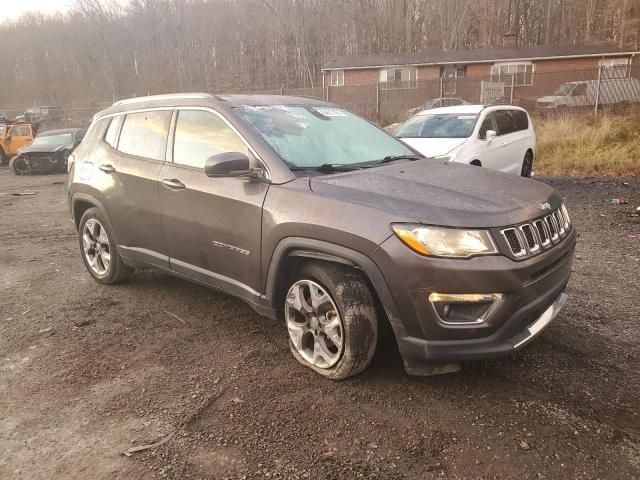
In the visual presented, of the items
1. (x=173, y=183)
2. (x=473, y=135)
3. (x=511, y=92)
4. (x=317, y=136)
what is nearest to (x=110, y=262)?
(x=173, y=183)

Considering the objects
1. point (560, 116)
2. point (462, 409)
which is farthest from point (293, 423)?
point (560, 116)

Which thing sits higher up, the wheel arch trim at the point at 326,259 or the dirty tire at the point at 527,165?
the wheel arch trim at the point at 326,259

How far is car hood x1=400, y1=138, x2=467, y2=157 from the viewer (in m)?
8.06

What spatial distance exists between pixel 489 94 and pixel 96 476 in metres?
21.2

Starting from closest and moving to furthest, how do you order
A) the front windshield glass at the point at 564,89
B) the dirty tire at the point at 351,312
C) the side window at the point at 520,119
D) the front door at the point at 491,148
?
1. the dirty tire at the point at 351,312
2. the front door at the point at 491,148
3. the side window at the point at 520,119
4. the front windshield glass at the point at 564,89

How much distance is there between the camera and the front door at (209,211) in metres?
3.32

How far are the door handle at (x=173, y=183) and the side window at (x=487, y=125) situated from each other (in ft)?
20.6

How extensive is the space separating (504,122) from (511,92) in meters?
10.6

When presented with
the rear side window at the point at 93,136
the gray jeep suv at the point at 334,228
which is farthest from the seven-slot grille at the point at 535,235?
the rear side window at the point at 93,136

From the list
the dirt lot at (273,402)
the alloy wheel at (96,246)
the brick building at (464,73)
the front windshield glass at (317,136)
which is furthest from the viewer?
the brick building at (464,73)

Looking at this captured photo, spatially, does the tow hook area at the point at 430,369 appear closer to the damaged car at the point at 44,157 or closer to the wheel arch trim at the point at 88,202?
the wheel arch trim at the point at 88,202

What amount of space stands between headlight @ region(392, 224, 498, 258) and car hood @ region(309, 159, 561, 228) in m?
0.04

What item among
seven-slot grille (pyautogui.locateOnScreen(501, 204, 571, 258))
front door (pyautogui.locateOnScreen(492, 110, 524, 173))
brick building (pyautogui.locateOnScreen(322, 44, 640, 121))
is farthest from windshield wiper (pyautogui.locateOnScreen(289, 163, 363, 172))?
brick building (pyautogui.locateOnScreen(322, 44, 640, 121))

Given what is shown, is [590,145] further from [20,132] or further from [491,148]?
[20,132]
